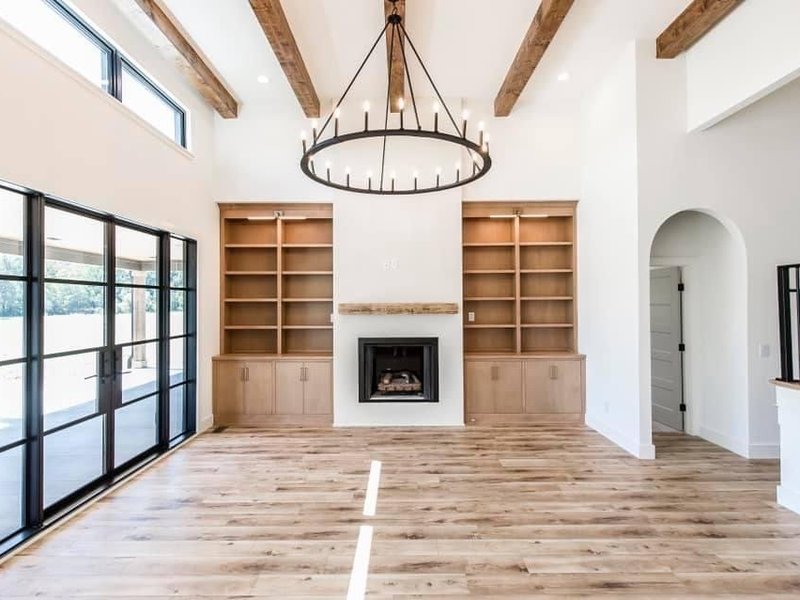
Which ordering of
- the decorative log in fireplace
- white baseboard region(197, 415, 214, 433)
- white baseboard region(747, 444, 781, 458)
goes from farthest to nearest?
the decorative log in fireplace
white baseboard region(197, 415, 214, 433)
white baseboard region(747, 444, 781, 458)

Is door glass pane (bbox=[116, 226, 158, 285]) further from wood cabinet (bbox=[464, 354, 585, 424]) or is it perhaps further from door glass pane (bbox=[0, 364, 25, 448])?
wood cabinet (bbox=[464, 354, 585, 424])

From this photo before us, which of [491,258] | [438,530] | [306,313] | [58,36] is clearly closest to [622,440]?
[438,530]

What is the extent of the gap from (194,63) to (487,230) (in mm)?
3991

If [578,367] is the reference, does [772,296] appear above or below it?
above

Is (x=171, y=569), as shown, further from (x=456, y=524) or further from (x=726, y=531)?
(x=726, y=531)

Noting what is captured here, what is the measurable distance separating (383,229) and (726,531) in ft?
14.2

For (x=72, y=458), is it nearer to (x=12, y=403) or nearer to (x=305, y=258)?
(x=12, y=403)

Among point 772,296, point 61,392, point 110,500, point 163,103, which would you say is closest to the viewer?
point 61,392

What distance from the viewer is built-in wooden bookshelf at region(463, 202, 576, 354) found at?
19.0 ft

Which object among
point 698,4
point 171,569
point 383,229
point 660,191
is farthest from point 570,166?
point 171,569

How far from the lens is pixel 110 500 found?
11.0ft

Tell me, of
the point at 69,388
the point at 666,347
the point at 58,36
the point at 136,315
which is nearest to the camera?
the point at 58,36

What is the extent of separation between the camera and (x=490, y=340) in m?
5.89

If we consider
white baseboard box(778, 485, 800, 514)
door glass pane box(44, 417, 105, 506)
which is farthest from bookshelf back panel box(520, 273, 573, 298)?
door glass pane box(44, 417, 105, 506)
